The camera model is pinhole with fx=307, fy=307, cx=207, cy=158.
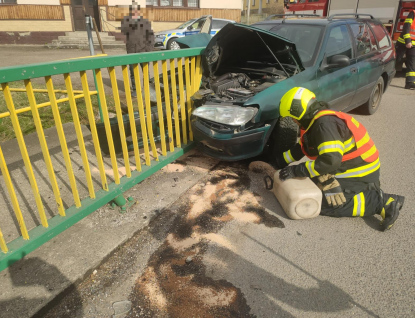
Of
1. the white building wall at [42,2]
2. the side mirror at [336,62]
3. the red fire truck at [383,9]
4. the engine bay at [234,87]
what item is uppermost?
the white building wall at [42,2]

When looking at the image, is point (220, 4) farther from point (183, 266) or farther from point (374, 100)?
point (183, 266)

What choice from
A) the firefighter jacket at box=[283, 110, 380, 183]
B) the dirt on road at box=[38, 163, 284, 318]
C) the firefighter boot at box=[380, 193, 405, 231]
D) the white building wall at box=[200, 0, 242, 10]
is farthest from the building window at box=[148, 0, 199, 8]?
the firefighter boot at box=[380, 193, 405, 231]

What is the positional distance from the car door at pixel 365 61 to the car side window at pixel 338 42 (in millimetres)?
241

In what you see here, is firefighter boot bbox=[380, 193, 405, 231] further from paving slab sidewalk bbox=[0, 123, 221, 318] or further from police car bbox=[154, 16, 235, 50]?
police car bbox=[154, 16, 235, 50]

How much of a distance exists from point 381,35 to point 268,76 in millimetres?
3126

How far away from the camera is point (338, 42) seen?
4273mm

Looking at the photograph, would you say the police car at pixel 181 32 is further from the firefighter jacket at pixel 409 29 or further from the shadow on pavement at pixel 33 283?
the shadow on pavement at pixel 33 283

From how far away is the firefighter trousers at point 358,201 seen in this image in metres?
2.82

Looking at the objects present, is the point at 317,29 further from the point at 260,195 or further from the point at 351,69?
the point at 260,195

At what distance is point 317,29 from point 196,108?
6.90 feet

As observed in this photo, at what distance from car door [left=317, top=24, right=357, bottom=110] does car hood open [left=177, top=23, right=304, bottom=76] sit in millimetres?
478

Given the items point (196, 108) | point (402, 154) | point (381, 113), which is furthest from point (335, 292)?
point (381, 113)

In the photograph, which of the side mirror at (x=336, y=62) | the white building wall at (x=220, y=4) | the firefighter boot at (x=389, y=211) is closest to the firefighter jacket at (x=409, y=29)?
Result: the side mirror at (x=336, y=62)

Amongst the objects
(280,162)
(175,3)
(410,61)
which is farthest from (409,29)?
(175,3)
